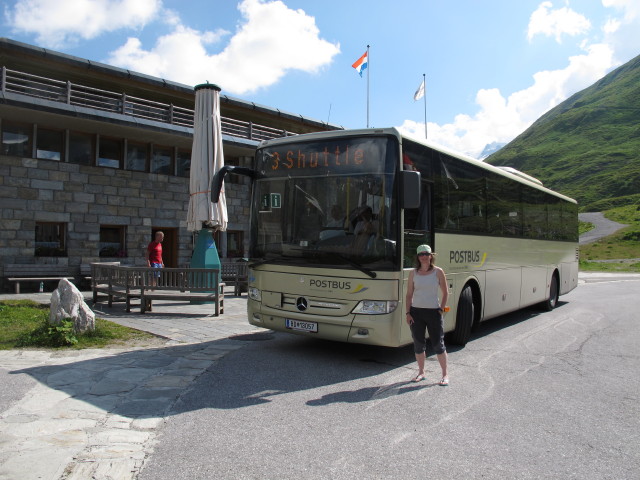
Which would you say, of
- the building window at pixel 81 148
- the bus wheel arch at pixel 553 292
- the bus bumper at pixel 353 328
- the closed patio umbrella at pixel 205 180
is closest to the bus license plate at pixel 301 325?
the bus bumper at pixel 353 328

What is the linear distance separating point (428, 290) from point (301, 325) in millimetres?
1924

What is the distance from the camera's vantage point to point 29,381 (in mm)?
5707

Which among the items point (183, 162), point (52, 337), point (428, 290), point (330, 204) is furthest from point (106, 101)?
point (428, 290)

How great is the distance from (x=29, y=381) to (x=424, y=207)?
17.6 feet

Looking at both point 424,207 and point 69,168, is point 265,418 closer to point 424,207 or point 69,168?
point 424,207

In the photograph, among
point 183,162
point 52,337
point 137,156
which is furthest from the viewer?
point 183,162

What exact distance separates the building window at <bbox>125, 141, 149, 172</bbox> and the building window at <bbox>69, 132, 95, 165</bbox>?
123cm

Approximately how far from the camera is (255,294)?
7.64m

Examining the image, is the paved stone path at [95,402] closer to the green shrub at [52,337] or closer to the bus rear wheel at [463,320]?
the green shrub at [52,337]

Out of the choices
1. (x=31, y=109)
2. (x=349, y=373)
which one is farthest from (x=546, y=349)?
(x=31, y=109)

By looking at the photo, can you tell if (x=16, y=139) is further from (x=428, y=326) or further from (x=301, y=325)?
(x=428, y=326)

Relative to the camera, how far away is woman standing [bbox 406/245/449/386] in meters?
6.04

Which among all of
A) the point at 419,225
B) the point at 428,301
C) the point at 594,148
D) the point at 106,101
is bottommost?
the point at 428,301

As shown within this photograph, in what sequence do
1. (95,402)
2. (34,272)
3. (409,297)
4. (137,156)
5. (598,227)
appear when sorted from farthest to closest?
(598,227) < (137,156) < (34,272) < (409,297) < (95,402)
